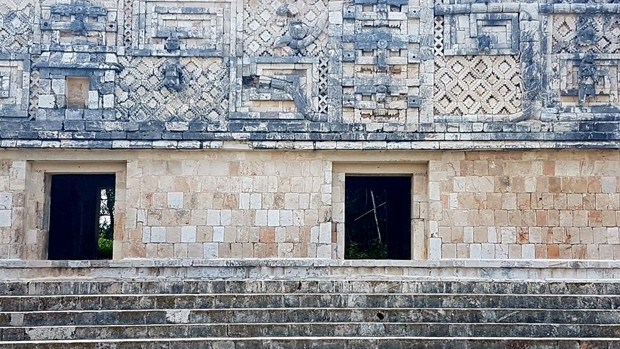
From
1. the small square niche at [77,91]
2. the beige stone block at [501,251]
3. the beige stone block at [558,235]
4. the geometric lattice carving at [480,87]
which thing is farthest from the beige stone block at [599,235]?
the small square niche at [77,91]

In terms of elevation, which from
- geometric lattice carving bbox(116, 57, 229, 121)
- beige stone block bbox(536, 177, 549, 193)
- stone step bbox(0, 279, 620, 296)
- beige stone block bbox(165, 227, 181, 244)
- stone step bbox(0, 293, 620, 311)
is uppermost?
geometric lattice carving bbox(116, 57, 229, 121)

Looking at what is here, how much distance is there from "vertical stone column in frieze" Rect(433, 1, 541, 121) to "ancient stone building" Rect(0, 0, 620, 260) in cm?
2

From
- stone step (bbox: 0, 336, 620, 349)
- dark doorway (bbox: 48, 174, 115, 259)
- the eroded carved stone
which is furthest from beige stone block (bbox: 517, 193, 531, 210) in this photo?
dark doorway (bbox: 48, 174, 115, 259)

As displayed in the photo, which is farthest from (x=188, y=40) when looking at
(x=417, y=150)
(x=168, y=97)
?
(x=417, y=150)

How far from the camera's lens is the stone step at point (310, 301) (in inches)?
312

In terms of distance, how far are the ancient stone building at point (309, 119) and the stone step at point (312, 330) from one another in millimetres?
3513

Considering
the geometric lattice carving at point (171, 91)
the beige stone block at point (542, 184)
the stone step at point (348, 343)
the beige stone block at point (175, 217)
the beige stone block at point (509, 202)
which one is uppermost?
the geometric lattice carving at point (171, 91)

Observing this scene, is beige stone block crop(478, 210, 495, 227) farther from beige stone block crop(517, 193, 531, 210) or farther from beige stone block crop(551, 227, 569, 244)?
beige stone block crop(551, 227, 569, 244)

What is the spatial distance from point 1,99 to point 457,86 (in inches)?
281

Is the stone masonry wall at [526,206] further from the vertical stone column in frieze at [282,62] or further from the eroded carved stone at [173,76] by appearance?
the eroded carved stone at [173,76]

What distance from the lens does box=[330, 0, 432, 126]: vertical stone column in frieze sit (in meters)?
11.3

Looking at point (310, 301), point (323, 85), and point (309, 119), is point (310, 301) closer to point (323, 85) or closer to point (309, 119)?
point (309, 119)

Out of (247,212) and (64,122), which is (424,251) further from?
(64,122)

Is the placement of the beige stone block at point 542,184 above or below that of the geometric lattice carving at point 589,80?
below
